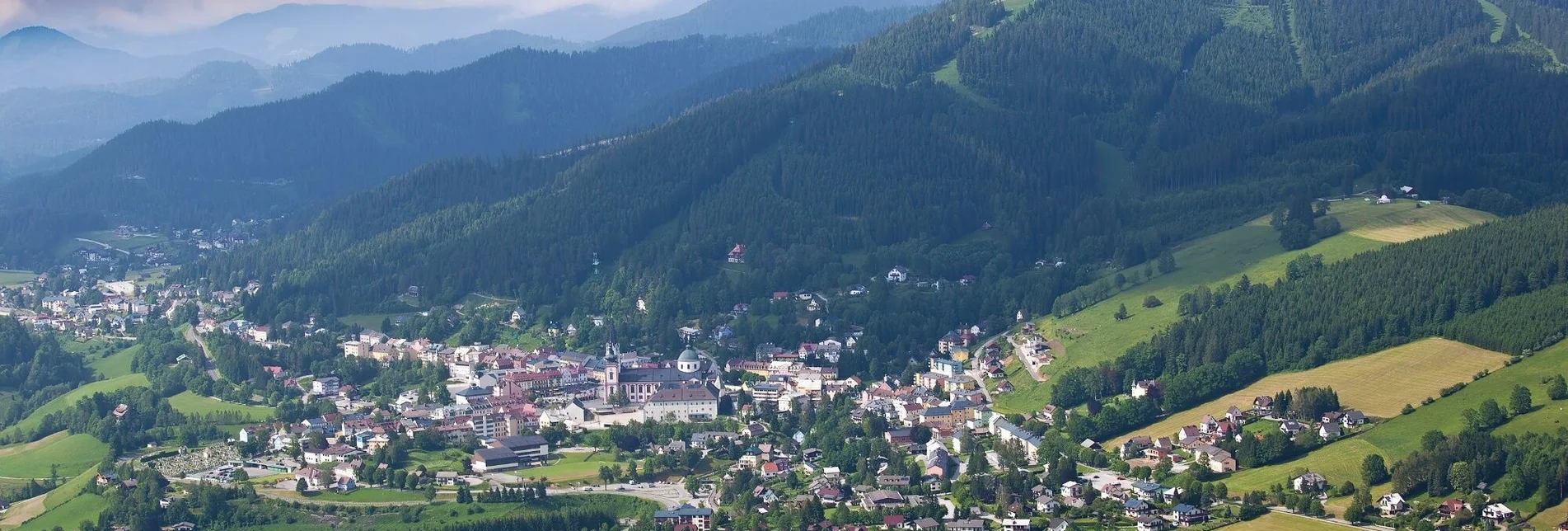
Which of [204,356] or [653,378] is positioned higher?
[653,378]

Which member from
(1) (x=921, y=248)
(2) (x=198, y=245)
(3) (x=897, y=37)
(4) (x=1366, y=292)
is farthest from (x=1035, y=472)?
(2) (x=198, y=245)

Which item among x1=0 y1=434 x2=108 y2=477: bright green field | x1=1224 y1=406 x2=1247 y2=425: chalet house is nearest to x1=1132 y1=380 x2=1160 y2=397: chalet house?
x1=1224 y1=406 x2=1247 y2=425: chalet house

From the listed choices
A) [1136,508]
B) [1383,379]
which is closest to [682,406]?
[1136,508]

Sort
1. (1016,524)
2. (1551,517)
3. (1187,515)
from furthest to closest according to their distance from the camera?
(1016,524), (1187,515), (1551,517)

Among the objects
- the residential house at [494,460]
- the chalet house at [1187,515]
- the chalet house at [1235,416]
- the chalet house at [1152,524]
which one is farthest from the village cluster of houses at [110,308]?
the chalet house at [1187,515]

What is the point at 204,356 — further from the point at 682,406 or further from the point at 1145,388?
the point at 1145,388

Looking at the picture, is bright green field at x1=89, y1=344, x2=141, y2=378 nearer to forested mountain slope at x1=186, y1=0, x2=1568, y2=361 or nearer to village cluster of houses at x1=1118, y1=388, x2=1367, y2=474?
forested mountain slope at x1=186, y1=0, x2=1568, y2=361
